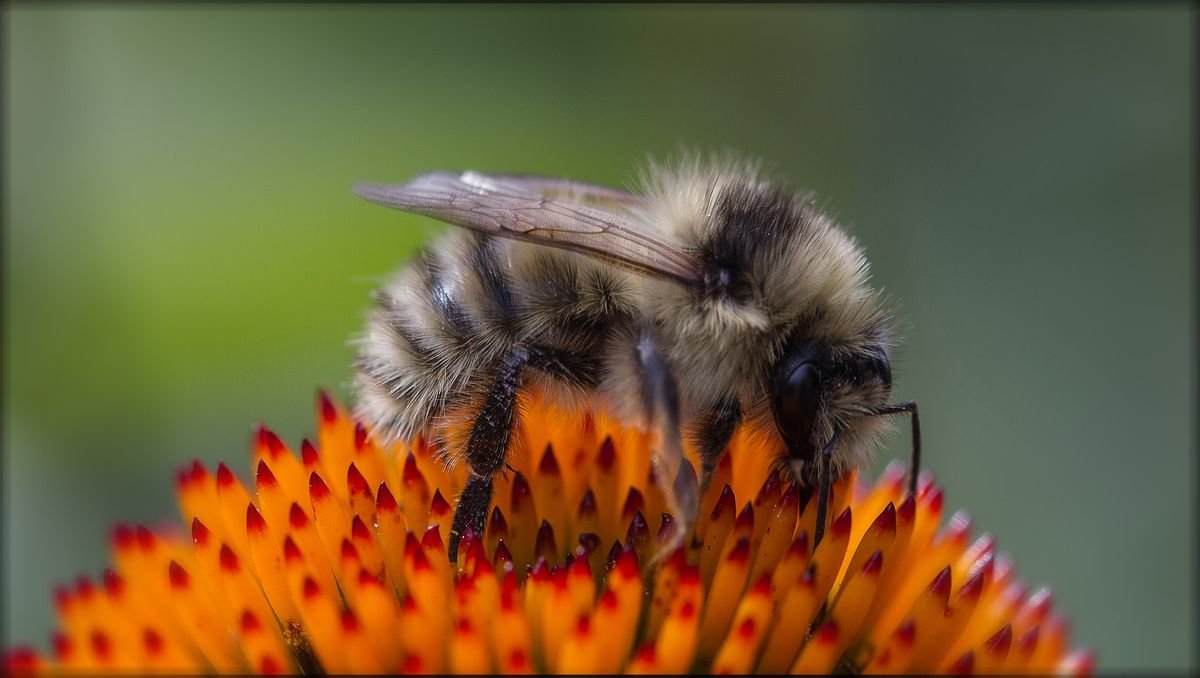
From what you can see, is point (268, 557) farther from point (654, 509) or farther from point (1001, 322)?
point (1001, 322)

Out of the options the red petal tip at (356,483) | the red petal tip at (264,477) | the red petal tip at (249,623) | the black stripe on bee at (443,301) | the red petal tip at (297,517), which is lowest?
the red petal tip at (249,623)

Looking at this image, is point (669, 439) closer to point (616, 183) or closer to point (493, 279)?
point (493, 279)

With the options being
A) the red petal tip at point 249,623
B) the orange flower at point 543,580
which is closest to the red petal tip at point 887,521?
the orange flower at point 543,580

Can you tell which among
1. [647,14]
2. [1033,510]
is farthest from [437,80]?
[1033,510]

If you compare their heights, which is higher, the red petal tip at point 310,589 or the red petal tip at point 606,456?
the red petal tip at point 606,456

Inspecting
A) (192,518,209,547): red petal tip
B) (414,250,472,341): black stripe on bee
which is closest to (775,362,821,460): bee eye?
(414,250,472,341): black stripe on bee

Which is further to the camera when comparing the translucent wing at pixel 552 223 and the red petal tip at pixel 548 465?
the red petal tip at pixel 548 465

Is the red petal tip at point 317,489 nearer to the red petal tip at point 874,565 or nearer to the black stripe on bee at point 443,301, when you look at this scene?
the black stripe on bee at point 443,301
